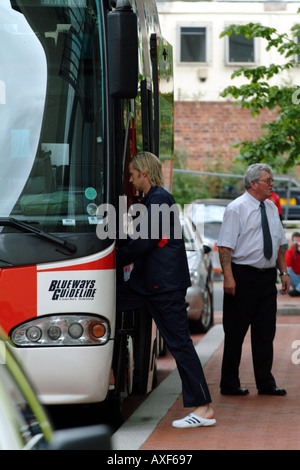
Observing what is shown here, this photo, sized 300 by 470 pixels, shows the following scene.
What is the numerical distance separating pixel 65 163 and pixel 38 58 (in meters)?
0.74

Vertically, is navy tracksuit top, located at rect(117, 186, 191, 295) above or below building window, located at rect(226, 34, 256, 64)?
below

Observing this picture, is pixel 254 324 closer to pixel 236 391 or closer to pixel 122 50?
pixel 236 391

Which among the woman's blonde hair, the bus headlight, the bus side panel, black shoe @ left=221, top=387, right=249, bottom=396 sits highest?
the woman's blonde hair

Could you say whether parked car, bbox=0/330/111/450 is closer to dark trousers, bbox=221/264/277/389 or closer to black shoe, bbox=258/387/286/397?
dark trousers, bbox=221/264/277/389

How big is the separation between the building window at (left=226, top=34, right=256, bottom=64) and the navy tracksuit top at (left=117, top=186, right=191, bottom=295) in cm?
2862

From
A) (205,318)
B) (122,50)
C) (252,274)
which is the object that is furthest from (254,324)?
(205,318)

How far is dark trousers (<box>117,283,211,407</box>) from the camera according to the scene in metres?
6.85

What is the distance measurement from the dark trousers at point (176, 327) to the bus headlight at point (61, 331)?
22.6 inches

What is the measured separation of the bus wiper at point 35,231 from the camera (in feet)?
20.1

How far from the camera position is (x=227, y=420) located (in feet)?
24.2

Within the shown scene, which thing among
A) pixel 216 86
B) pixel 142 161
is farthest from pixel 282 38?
pixel 216 86

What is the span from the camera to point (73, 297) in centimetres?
623

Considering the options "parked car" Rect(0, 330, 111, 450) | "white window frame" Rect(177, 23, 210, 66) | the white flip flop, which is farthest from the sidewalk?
"white window frame" Rect(177, 23, 210, 66)

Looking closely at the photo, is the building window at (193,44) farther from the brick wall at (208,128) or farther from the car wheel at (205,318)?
the car wheel at (205,318)
